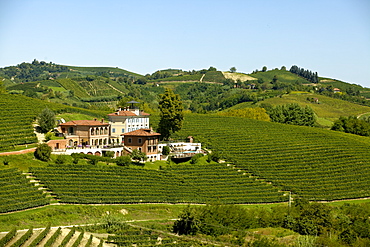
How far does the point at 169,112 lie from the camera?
3206 inches

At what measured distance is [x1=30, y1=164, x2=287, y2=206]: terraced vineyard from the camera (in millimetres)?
58969

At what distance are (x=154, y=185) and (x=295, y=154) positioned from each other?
34.3m

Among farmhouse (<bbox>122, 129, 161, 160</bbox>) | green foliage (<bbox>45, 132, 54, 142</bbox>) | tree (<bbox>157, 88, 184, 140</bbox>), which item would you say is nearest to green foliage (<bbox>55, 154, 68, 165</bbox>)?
green foliage (<bbox>45, 132, 54, 142</bbox>)

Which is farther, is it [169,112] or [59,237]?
[169,112]

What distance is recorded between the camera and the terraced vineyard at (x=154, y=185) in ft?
193

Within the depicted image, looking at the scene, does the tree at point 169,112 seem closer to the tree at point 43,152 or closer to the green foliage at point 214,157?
the green foliage at point 214,157

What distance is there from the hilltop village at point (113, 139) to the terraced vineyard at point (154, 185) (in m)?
5.10

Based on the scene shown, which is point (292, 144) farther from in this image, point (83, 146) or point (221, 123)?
point (83, 146)

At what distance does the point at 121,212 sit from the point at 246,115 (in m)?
81.8

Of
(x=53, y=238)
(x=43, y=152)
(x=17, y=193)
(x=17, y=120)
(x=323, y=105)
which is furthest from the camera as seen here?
(x=323, y=105)

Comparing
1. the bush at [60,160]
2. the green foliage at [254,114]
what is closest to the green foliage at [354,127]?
the green foliage at [254,114]

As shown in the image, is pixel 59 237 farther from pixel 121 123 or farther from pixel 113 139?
pixel 121 123

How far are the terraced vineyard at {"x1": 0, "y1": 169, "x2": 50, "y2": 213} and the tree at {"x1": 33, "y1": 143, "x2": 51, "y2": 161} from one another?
16.7 feet

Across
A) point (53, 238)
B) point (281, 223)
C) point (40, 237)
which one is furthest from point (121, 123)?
point (40, 237)
